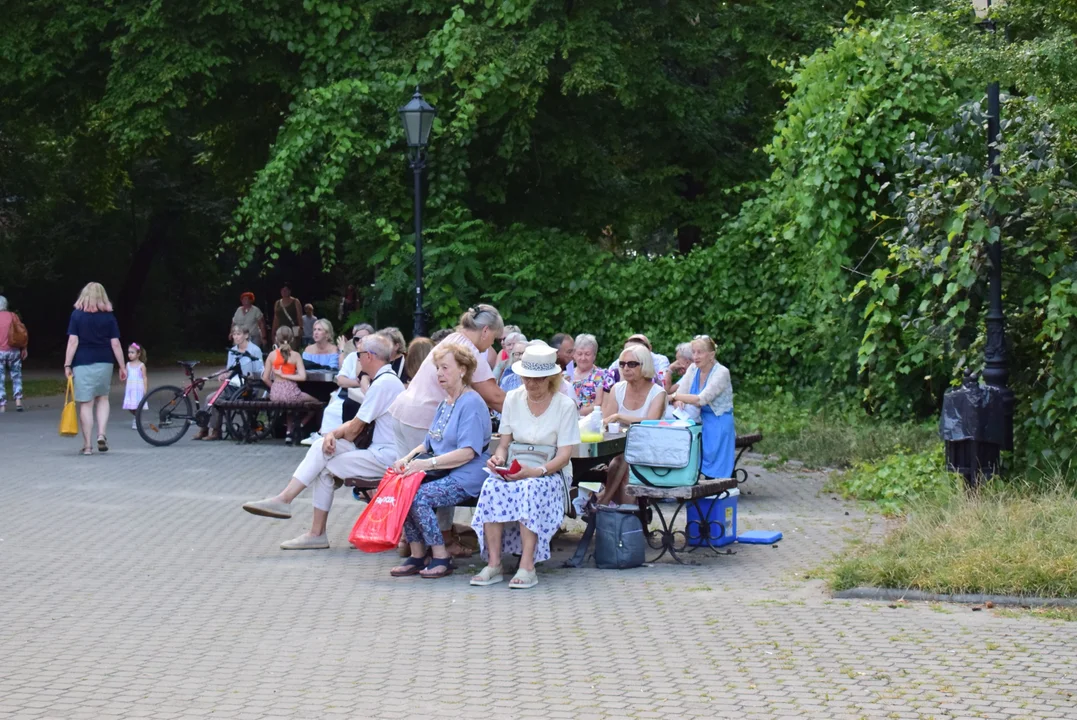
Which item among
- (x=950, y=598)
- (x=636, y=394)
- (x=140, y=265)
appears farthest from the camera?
(x=140, y=265)

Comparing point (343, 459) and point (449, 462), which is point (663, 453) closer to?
point (449, 462)

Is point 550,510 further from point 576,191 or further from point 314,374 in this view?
point 576,191

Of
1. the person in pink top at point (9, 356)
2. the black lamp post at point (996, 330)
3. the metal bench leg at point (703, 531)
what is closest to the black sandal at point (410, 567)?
the metal bench leg at point (703, 531)

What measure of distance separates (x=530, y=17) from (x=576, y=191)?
3.53 metres

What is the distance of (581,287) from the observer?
21453 millimetres

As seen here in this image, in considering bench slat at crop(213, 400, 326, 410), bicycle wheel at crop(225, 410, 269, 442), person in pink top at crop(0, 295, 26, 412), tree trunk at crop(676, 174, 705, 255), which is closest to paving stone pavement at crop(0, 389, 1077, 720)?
bench slat at crop(213, 400, 326, 410)

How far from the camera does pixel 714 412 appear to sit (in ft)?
39.8

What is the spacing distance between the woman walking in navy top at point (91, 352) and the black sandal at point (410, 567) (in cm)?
767

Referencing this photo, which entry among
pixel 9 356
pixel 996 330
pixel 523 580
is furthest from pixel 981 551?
pixel 9 356

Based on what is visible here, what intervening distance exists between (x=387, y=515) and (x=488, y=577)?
824 mm

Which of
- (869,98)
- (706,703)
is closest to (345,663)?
(706,703)

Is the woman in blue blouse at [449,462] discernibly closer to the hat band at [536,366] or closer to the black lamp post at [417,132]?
the hat band at [536,366]

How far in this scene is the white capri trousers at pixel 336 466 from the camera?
34.1 feet

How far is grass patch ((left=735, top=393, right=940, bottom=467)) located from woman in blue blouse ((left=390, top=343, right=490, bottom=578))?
5.77 m
